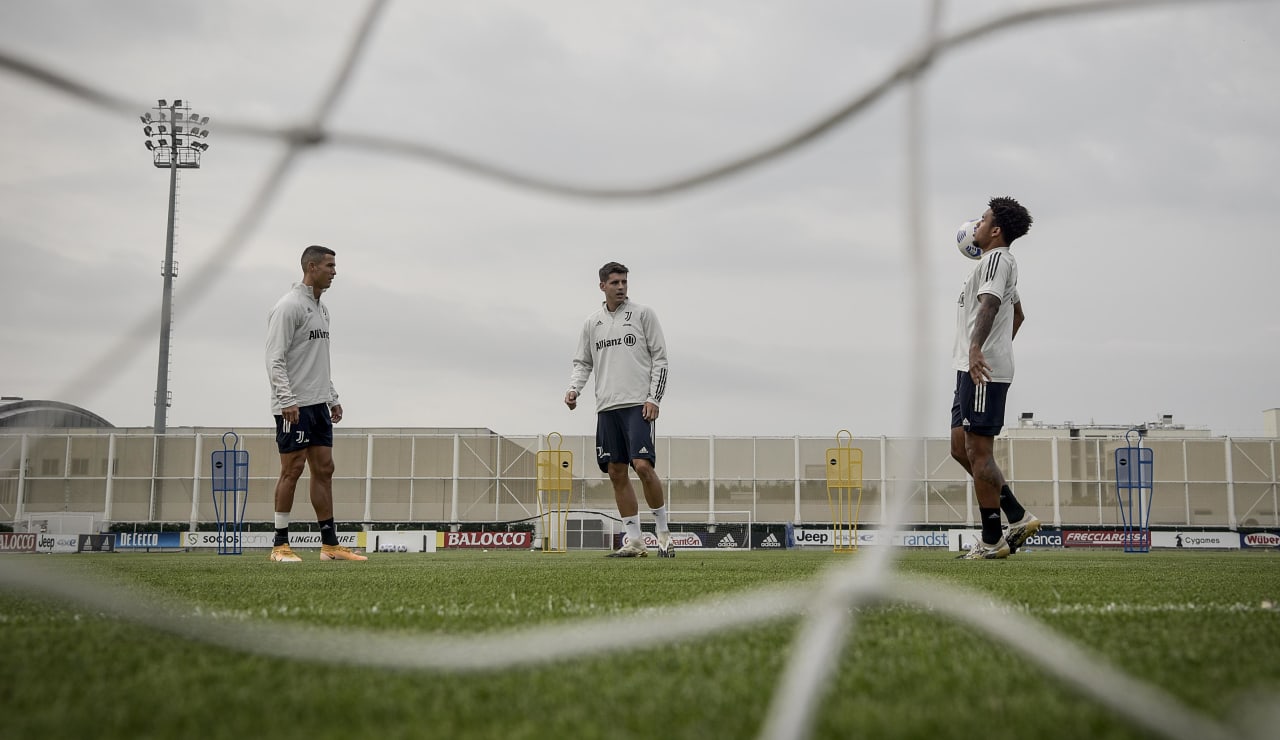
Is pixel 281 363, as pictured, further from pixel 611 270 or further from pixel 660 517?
pixel 660 517

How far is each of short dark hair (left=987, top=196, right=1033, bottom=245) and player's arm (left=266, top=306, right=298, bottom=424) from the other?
449 centimetres

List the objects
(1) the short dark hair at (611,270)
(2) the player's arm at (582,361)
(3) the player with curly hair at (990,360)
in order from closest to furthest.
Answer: (3) the player with curly hair at (990,360)
(1) the short dark hair at (611,270)
(2) the player's arm at (582,361)

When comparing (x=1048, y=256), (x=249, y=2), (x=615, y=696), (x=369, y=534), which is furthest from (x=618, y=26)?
(x=369, y=534)

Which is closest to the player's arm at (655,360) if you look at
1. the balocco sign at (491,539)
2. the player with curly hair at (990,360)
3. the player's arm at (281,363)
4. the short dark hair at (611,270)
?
the short dark hair at (611,270)

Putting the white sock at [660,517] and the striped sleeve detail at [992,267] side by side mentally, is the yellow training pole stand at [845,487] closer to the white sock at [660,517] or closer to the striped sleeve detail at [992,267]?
the white sock at [660,517]

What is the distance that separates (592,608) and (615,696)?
4.37 feet

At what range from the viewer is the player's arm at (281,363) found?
20.6 feet

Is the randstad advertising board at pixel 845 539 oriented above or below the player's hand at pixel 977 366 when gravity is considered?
below

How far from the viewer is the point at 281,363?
629 cm

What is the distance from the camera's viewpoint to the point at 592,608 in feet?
9.11

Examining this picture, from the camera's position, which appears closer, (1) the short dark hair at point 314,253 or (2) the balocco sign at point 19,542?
(1) the short dark hair at point 314,253

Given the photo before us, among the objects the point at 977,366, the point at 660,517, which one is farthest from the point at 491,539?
the point at 977,366

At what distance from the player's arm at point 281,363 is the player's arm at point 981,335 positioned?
13.7ft

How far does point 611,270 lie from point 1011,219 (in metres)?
2.81
